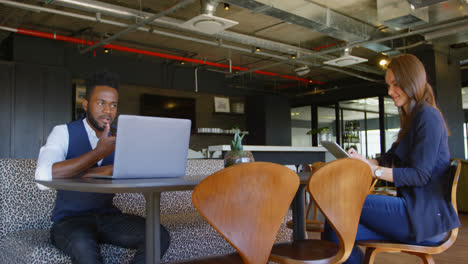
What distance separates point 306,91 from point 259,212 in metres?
11.2

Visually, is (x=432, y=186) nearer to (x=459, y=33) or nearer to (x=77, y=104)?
(x=459, y=33)

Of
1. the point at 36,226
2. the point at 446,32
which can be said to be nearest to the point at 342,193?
the point at 36,226

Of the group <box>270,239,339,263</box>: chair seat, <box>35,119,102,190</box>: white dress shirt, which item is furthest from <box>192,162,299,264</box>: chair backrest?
<box>35,119,102,190</box>: white dress shirt

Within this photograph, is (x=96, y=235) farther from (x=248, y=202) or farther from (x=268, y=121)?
(x=268, y=121)

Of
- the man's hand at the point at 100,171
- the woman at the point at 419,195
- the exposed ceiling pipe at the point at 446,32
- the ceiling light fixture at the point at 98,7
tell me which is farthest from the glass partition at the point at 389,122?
the man's hand at the point at 100,171

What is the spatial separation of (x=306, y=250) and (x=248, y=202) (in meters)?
0.57

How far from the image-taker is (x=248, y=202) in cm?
122

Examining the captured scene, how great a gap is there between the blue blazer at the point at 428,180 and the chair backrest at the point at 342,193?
0.33 meters

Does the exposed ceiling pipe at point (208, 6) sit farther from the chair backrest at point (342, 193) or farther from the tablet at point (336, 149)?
the chair backrest at point (342, 193)

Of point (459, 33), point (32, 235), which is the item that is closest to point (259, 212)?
point (32, 235)

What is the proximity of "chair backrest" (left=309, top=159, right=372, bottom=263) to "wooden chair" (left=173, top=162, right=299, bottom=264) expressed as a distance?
132 mm

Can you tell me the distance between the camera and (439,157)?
5.88 feet

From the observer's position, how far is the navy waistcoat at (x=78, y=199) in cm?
183

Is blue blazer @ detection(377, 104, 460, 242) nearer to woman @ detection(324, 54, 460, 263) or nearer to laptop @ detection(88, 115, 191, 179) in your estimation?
woman @ detection(324, 54, 460, 263)
